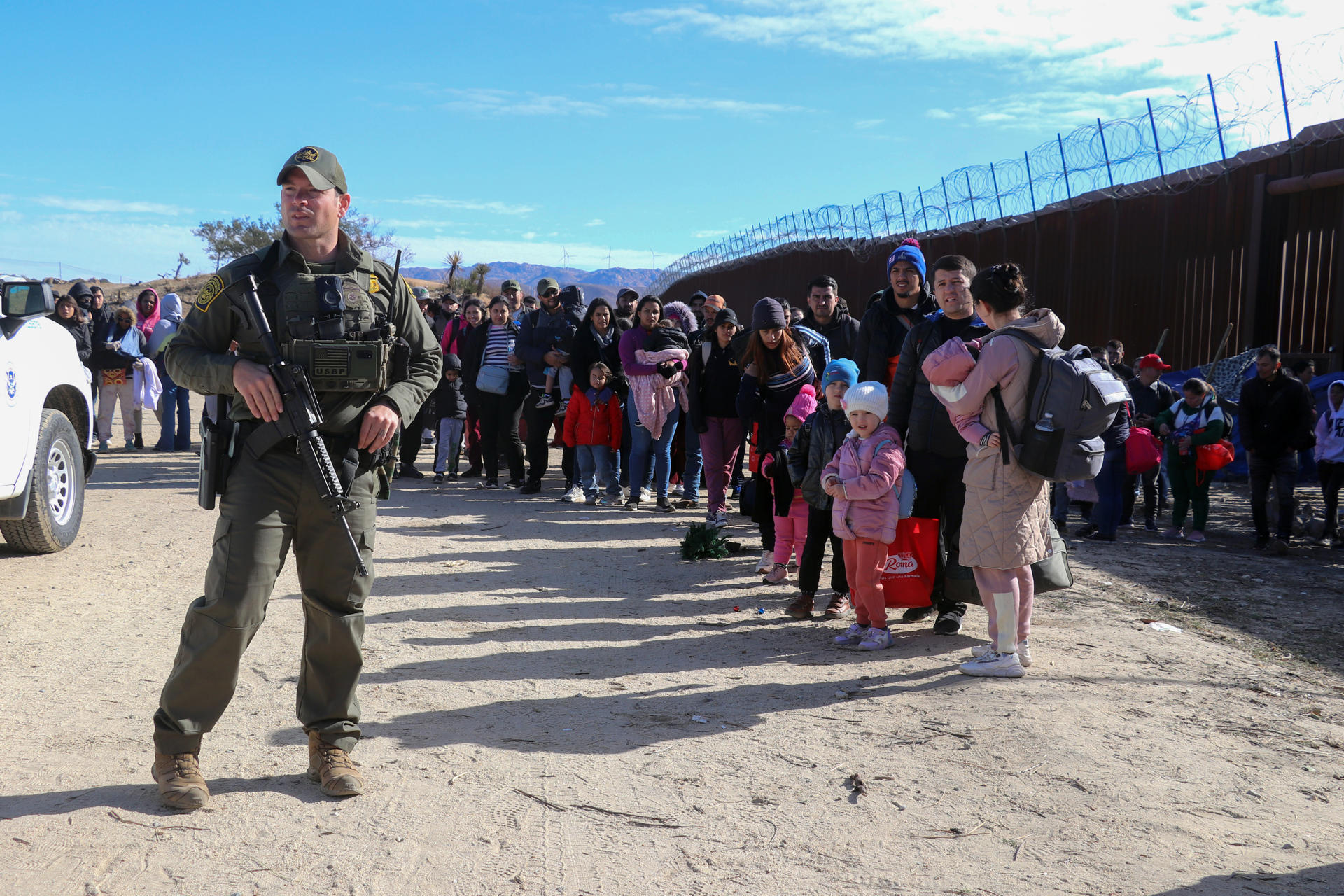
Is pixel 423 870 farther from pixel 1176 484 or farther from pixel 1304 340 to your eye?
pixel 1304 340

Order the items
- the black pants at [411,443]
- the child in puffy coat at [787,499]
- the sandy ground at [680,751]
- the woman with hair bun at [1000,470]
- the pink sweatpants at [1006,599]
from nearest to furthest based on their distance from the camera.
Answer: the sandy ground at [680,751] < the woman with hair bun at [1000,470] < the pink sweatpants at [1006,599] < the child in puffy coat at [787,499] < the black pants at [411,443]

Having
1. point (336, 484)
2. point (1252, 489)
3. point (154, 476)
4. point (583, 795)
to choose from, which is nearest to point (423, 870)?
point (583, 795)

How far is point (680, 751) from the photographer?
401 centimetres

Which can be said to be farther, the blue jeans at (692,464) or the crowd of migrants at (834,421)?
the blue jeans at (692,464)

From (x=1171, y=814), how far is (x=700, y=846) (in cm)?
154

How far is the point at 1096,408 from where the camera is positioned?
4.57 metres

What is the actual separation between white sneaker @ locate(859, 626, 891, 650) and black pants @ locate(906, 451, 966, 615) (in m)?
0.43

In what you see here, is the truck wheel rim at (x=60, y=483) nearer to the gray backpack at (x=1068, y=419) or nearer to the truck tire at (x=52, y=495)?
the truck tire at (x=52, y=495)

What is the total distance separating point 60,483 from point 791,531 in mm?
5017

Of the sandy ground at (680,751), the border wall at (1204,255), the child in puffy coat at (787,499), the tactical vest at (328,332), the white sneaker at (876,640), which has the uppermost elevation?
the border wall at (1204,255)

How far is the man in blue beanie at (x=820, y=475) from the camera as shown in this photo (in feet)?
19.1

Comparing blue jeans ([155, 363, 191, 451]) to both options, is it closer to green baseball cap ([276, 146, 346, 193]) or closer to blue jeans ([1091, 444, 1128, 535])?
blue jeans ([1091, 444, 1128, 535])

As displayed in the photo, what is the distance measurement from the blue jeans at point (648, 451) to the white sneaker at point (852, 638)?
4695mm

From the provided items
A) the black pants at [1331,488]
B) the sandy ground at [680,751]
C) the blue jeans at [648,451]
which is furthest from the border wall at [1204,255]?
the blue jeans at [648,451]
